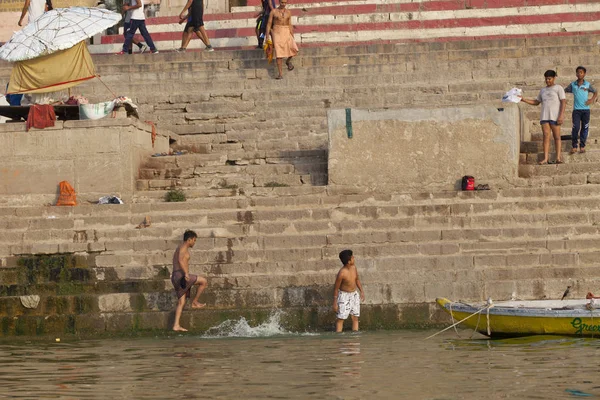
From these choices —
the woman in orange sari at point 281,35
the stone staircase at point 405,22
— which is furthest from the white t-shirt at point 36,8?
the woman in orange sari at point 281,35

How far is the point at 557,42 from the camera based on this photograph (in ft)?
58.4

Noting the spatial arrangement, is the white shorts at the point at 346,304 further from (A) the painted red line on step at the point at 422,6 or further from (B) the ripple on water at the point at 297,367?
(A) the painted red line on step at the point at 422,6

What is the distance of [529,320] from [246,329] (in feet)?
9.06

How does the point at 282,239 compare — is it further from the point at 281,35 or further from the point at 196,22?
the point at 196,22

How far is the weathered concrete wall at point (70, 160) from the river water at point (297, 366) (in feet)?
9.12

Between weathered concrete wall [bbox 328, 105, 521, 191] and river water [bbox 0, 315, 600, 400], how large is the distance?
9.00 ft

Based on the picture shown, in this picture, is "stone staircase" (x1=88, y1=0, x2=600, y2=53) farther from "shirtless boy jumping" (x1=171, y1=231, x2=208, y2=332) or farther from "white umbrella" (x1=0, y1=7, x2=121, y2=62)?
"shirtless boy jumping" (x1=171, y1=231, x2=208, y2=332)

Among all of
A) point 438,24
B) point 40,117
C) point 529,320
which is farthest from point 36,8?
point 529,320

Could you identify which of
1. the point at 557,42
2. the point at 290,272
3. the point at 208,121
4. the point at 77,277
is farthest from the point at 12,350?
the point at 557,42

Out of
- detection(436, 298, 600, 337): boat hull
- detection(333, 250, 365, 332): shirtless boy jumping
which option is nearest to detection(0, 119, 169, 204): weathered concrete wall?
detection(333, 250, 365, 332): shirtless boy jumping

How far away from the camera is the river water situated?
8.49 m

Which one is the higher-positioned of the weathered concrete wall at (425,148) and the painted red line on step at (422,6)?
the painted red line on step at (422,6)

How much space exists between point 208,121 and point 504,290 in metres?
5.61

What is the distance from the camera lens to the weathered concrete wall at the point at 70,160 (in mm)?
14742
